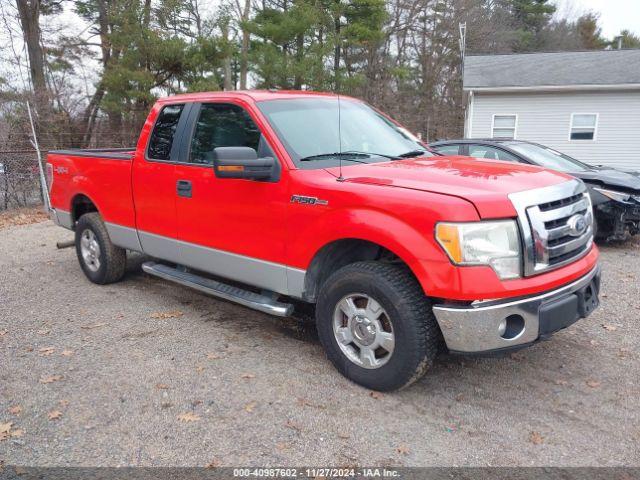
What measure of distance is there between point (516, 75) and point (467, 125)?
2.50 m

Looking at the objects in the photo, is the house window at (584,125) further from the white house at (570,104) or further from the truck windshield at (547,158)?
the truck windshield at (547,158)

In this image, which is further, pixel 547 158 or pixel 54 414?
pixel 547 158

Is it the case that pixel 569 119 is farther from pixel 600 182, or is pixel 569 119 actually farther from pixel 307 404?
pixel 307 404

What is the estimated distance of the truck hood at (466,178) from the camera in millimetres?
3025

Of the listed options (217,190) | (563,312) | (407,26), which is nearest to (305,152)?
(217,190)

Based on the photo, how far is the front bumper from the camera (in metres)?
2.98

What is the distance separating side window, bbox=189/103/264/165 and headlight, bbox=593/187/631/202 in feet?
18.0

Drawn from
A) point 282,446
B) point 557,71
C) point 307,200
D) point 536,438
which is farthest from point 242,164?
point 557,71

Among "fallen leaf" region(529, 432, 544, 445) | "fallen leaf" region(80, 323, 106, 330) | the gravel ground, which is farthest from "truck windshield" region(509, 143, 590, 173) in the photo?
"fallen leaf" region(80, 323, 106, 330)

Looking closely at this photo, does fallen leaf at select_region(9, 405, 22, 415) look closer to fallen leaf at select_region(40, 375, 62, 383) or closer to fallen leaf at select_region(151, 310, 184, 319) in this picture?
fallen leaf at select_region(40, 375, 62, 383)

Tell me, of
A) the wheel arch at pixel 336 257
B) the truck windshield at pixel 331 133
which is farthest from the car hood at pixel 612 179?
the wheel arch at pixel 336 257

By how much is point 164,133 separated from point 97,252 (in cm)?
190

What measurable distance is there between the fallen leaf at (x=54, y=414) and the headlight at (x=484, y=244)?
2666mm

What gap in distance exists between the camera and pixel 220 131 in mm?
4461
